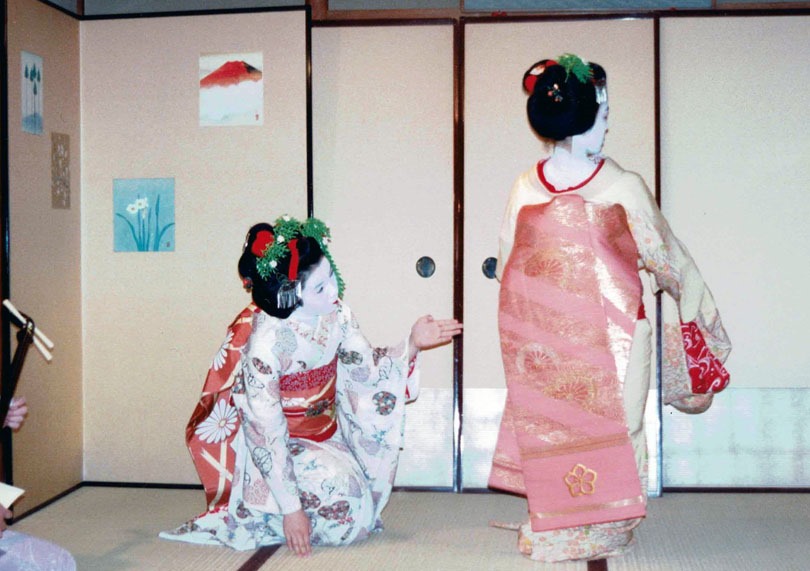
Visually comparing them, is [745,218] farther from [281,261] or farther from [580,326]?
[281,261]

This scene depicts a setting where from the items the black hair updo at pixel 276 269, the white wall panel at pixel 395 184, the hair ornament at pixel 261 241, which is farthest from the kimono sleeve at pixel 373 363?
the white wall panel at pixel 395 184

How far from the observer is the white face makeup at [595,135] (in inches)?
127

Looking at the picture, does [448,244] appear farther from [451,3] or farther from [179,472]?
[179,472]

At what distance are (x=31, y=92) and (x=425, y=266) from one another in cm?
172

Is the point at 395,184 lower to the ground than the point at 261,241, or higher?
higher

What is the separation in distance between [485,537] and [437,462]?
870 mm

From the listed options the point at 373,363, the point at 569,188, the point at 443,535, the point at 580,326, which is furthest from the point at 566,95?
the point at 443,535

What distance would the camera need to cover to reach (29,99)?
400cm

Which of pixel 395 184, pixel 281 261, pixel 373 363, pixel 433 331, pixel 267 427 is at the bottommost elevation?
pixel 267 427

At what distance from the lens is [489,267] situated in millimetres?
4344

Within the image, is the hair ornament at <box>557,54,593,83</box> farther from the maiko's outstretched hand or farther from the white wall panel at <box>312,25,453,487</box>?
the white wall panel at <box>312,25,453,487</box>

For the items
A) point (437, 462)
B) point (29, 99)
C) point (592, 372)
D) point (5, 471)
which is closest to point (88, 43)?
point (29, 99)

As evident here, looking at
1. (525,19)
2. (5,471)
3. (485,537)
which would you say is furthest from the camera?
(525,19)

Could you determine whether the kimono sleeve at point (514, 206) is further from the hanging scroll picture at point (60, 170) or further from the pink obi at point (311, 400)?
the hanging scroll picture at point (60, 170)
